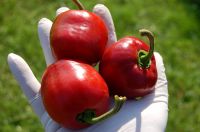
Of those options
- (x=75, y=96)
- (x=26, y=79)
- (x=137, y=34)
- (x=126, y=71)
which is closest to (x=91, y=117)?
(x=75, y=96)

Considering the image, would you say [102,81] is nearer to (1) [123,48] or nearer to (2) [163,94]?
(1) [123,48]

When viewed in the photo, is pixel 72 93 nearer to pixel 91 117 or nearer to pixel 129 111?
pixel 91 117

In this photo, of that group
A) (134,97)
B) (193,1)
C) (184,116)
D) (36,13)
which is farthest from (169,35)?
(134,97)

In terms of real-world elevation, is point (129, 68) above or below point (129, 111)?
above

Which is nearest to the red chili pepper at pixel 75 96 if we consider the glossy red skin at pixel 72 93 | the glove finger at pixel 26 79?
the glossy red skin at pixel 72 93

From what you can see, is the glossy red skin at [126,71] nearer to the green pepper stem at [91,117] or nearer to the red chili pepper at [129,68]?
the red chili pepper at [129,68]

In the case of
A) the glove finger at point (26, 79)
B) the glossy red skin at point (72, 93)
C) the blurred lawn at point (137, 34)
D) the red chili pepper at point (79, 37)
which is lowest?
the blurred lawn at point (137, 34)
